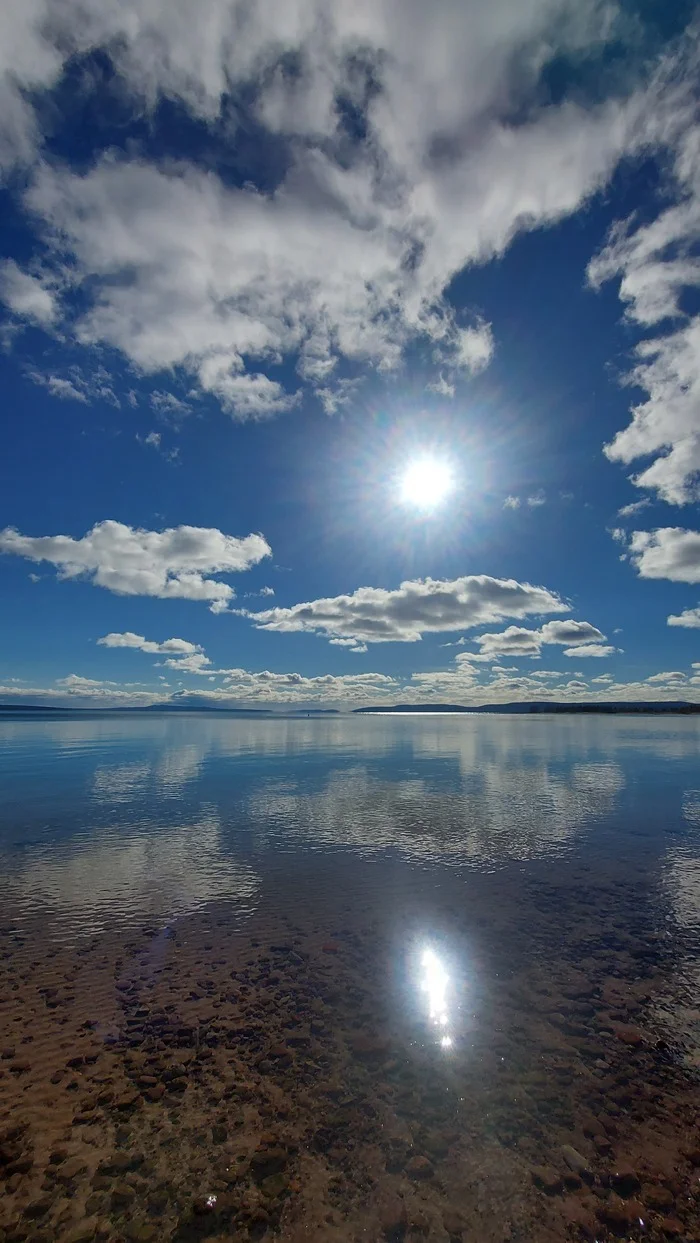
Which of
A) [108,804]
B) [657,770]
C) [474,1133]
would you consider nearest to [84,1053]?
[474,1133]

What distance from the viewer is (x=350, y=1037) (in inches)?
380

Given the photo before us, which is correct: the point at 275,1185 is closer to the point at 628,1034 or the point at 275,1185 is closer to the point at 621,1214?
the point at 621,1214

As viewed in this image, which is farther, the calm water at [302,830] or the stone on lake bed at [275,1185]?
the calm water at [302,830]

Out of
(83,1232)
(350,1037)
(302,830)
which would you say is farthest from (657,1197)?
(302,830)

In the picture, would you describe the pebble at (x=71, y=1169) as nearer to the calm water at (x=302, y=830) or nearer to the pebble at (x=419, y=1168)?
the pebble at (x=419, y=1168)

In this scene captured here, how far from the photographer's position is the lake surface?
6516 mm

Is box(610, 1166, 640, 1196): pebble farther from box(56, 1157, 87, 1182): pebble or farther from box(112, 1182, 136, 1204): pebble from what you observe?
box(56, 1157, 87, 1182): pebble

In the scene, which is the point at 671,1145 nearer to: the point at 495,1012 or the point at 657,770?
the point at 495,1012

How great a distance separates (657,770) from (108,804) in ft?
151

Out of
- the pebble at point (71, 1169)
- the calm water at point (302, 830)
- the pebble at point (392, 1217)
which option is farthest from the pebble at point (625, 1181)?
the calm water at point (302, 830)

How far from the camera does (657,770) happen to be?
4719 centimetres

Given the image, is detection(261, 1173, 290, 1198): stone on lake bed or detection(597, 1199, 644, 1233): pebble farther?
detection(261, 1173, 290, 1198): stone on lake bed

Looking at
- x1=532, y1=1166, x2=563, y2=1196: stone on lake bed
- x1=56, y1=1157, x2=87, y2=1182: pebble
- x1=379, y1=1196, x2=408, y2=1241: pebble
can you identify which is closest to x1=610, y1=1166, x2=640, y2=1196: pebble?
x1=532, y1=1166, x2=563, y2=1196: stone on lake bed

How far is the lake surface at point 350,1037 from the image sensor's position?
6.52 meters
